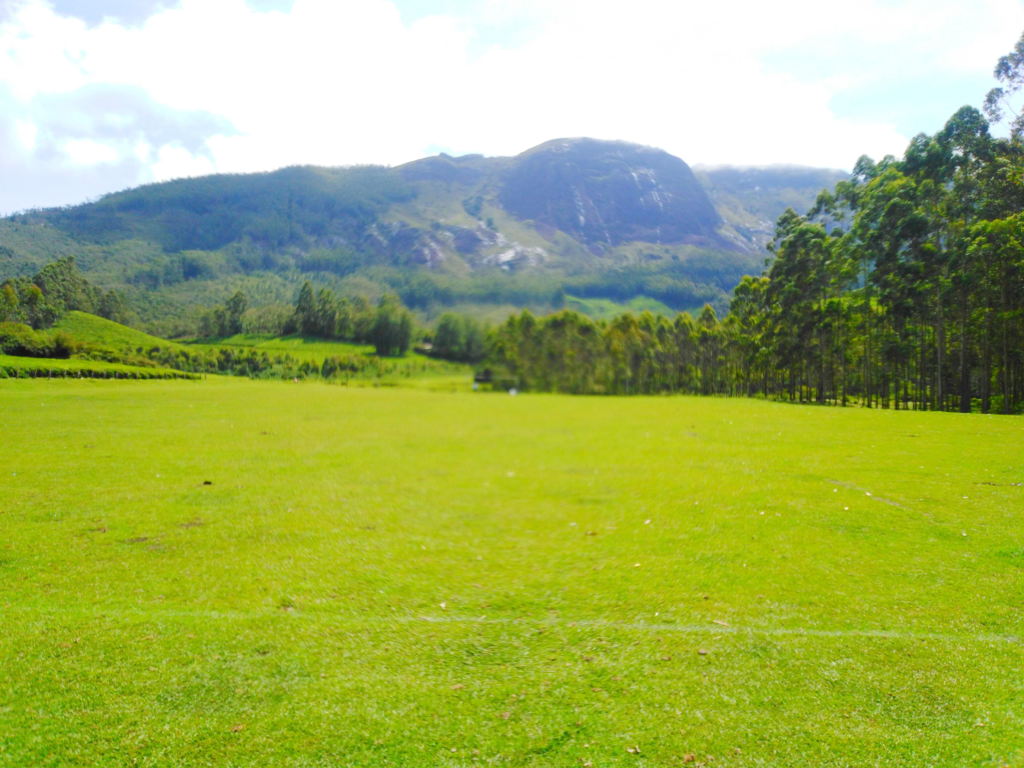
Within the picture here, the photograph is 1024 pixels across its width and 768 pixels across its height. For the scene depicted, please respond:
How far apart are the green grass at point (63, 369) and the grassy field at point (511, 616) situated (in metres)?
14.4

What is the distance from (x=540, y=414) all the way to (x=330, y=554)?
94.8 ft

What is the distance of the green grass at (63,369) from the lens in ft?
80.2

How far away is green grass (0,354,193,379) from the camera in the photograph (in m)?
24.5

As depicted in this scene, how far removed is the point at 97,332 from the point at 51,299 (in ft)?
12.3

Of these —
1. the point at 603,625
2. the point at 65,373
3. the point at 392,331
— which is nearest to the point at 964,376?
the point at 603,625

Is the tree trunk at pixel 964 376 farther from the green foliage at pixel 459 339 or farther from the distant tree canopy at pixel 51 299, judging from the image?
the distant tree canopy at pixel 51 299

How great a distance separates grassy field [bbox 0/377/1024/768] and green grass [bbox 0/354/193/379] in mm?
14428

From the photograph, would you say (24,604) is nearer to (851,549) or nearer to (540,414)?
(851,549)

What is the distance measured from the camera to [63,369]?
27.8 meters

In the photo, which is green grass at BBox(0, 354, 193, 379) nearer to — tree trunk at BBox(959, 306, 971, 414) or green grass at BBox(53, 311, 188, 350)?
green grass at BBox(53, 311, 188, 350)

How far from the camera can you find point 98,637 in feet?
17.5

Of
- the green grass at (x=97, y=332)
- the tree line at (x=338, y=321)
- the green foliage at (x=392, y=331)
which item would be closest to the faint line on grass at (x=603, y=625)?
the green grass at (x=97, y=332)

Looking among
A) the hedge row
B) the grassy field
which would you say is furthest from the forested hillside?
the hedge row

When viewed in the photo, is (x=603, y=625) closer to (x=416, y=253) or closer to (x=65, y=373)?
(x=65, y=373)
